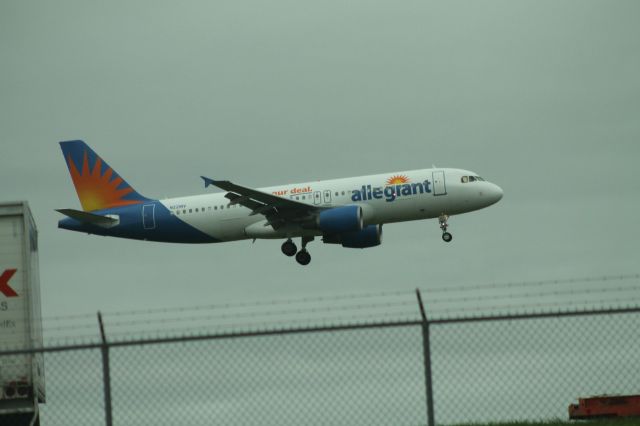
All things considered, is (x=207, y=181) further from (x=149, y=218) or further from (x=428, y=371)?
(x=428, y=371)

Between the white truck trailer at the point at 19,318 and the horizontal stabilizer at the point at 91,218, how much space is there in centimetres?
3445

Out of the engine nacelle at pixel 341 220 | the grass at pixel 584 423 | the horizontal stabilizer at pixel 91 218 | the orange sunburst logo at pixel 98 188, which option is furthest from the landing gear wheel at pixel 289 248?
the grass at pixel 584 423

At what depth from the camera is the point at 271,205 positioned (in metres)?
50.5

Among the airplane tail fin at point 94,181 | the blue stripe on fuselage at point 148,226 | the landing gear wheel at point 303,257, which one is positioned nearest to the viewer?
the landing gear wheel at point 303,257

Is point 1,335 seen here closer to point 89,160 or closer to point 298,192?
point 298,192

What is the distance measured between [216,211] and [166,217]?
2.34 metres

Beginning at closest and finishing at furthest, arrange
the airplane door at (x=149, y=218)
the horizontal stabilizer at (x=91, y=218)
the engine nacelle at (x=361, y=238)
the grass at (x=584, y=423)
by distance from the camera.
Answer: the grass at (x=584, y=423), the engine nacelle at (x=361, y=238), the airplane door at (x=149, y=218), the horizontal stabilizer at (x=91, y=218)

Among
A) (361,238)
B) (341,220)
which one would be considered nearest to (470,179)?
(341,220)

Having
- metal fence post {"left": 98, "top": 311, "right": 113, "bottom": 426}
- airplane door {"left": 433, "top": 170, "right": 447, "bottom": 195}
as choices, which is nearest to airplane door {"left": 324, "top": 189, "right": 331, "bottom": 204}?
airplane door {"left": 433, "top": 170, "right": 447, "bottom": 195}

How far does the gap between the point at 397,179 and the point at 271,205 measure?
5.15 meters

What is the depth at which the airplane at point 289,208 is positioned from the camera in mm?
48812

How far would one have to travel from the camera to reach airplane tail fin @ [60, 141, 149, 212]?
5816 cm

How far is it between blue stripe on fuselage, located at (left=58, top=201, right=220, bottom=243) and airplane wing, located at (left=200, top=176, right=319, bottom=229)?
3736 mm

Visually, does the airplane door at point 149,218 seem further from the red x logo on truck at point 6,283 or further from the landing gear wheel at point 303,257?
the red x logo on truck at point 6,283
